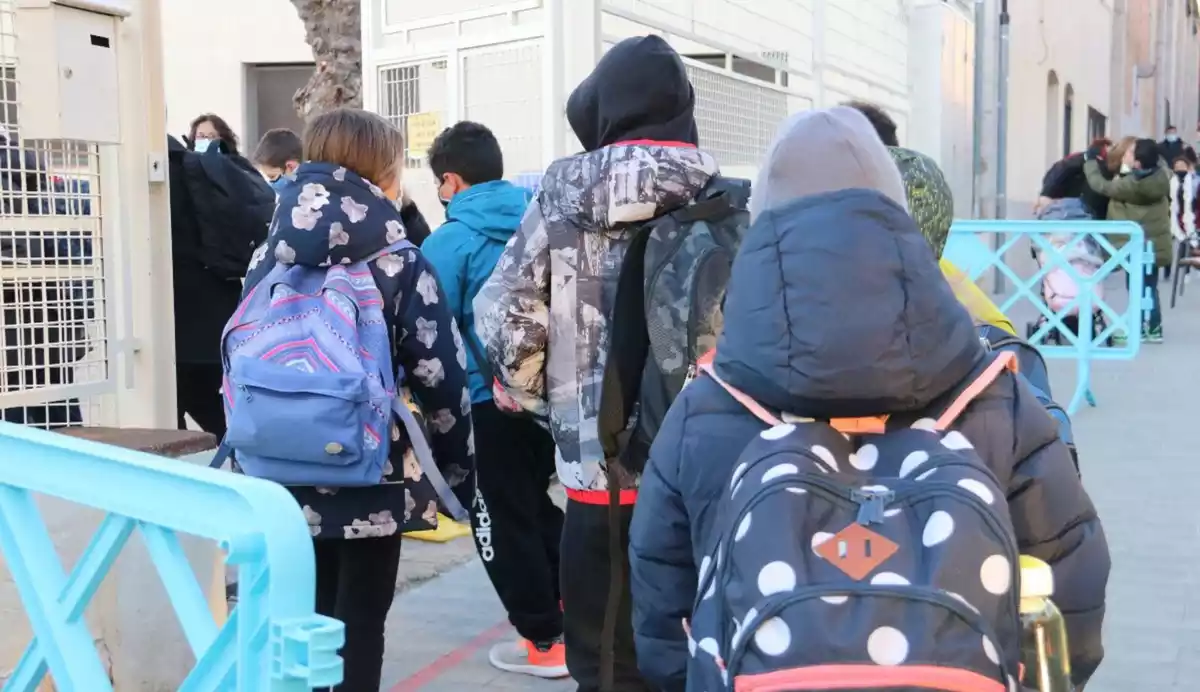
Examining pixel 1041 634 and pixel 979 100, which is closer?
pixel 1041 634

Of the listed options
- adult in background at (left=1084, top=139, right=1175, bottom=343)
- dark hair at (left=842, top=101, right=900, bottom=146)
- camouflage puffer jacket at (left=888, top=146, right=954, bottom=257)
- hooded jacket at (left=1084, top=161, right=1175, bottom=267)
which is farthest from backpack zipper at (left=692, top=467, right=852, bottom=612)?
hooded jacket at (left=1084, top=161, right=1175, bottom=267)

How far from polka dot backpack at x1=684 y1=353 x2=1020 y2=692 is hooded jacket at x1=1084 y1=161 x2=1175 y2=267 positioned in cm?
1109

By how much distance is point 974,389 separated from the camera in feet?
5.85

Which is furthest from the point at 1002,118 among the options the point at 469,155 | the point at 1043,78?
the point at 469,155

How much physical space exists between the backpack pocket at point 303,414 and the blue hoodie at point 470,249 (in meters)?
1.31

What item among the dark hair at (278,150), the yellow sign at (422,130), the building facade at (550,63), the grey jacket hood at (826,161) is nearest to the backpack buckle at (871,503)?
the grey jacket hood at (826,161)

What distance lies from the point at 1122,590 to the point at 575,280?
3.02 m

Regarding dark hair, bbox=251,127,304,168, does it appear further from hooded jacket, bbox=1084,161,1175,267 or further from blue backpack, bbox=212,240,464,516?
hooded jacket, bbox=1084,161,1175,267

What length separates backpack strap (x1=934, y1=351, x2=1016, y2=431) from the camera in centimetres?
176

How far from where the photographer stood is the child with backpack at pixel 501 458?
4.20m

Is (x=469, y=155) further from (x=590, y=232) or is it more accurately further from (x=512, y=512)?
(x=590, y=232)

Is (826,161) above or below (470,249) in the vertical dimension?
above

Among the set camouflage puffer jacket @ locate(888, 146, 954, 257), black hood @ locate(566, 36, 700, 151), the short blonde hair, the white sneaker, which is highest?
black hood @ locate(566, 36, 700, 151)

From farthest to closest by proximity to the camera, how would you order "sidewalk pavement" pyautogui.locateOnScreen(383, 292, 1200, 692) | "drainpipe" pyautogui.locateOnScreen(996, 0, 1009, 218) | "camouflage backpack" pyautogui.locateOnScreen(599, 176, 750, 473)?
"drainpipe" pyautogui.locateOnScreen(996, 0, 1009, 218)
"sidewalk pavement" pyautogui.locateOnScreen(383, 292, 1200, 692)
"camouflage backpack" pyautogui.locateOnScreen(599, 176, 750, 473)
